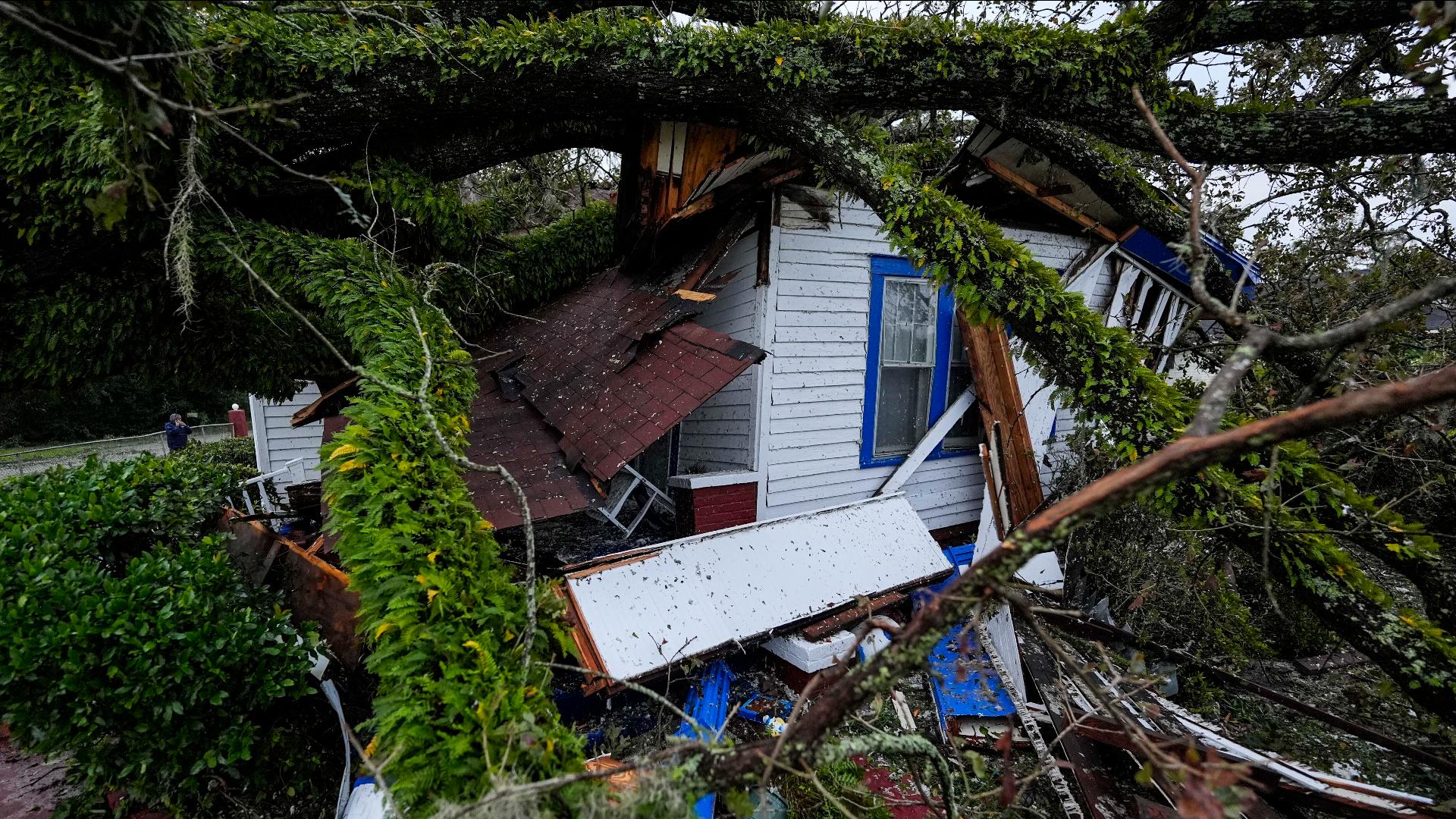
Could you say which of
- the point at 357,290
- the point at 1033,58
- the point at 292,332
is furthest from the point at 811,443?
the point at 292,332

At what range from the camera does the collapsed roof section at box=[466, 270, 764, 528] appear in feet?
13.9

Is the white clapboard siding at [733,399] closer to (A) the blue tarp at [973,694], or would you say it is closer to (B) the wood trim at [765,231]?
(B) the wood trim at [765,231]

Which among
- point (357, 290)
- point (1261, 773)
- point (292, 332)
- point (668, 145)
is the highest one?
point (668, 145)

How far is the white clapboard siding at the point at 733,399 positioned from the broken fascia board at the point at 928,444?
1713 mm

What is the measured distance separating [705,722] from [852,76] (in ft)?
15.7

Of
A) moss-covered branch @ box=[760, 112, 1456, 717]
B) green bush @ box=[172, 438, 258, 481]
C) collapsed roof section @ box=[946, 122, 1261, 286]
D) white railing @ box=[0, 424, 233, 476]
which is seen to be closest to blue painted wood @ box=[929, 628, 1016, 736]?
moss-covered branch @ box=[760, 112, 1456, 717]

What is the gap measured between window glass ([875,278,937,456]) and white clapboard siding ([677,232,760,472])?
153 centimetres

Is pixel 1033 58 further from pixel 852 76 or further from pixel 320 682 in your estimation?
pixel 320 682

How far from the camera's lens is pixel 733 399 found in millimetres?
6020

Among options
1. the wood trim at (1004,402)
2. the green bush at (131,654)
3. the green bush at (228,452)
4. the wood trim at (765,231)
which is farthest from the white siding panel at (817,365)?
the green bush at (228,452)

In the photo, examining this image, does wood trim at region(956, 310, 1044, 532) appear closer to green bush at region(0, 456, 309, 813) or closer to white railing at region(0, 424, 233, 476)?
green bush at region(0, 456, 309, 813)

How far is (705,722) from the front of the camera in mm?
3873

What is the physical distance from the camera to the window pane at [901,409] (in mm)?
6500

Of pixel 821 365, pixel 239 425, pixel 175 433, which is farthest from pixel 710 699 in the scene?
pixel 239 425
